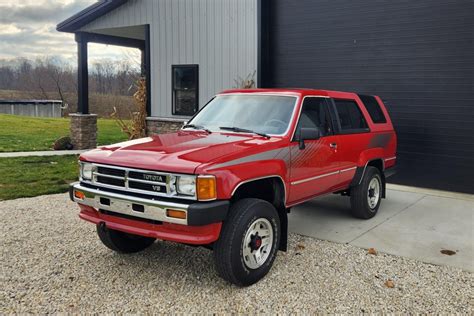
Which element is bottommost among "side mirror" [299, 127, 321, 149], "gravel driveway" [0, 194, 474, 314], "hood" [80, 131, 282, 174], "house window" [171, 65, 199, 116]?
"gravel driveway" [0, 194, 474, 314]

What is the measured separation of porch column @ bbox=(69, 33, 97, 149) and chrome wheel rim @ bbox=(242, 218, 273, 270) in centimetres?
1177

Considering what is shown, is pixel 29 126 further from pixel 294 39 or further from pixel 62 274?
pixel 62 274

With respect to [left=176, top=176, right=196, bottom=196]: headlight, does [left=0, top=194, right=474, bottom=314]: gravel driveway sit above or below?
below

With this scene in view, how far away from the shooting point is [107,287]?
449cm

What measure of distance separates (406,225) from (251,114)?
2975 millimetres

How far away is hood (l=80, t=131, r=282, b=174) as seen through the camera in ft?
13.8

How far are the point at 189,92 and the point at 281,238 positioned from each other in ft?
29.0

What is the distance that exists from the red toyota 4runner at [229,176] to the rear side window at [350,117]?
0.03 meters

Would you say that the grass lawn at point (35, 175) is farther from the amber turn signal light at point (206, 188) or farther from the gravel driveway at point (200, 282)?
the amber turn signal light at point (206, 188)

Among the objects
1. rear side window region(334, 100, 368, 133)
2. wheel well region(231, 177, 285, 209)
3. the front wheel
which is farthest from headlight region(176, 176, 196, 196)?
rear side window region(334, 100, 368, 133)

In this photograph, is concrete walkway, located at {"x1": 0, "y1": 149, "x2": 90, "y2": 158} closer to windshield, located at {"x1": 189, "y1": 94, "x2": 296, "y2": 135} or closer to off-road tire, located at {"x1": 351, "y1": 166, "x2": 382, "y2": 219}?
windshield, located at {"x1": 189, "y1": 94, "x2": 296, "y2": 135}

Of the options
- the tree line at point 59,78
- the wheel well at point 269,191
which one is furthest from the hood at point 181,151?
the tree line at point 59,78

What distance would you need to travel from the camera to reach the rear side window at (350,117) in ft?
21.1

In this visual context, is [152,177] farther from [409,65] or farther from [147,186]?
[409,65]
